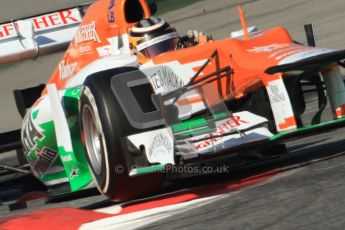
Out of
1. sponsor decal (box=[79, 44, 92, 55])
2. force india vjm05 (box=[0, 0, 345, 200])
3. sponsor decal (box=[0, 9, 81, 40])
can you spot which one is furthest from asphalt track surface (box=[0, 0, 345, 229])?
sponsor decal (box=[0, 9, 81, 40])

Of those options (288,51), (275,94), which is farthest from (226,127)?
(288,51)

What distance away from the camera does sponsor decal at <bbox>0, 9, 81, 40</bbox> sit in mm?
8484

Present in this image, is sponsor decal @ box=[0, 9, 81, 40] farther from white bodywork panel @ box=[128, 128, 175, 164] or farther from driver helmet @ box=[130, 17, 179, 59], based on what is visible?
white bodywork panel @ box=[128, 128, 175, 164]

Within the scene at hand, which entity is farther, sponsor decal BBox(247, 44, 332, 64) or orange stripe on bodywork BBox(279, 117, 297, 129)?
sponsor decal BBox(247, 44, 332, 64)

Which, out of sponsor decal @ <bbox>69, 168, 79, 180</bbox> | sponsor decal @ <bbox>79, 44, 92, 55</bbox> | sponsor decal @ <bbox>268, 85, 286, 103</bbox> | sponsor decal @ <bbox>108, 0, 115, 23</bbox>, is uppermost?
sponsor decal @ <bbox>108, 0, 115, 23</bbox>

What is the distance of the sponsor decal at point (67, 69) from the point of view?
7.49 meters

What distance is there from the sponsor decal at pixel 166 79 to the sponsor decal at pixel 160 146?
57 centimetres

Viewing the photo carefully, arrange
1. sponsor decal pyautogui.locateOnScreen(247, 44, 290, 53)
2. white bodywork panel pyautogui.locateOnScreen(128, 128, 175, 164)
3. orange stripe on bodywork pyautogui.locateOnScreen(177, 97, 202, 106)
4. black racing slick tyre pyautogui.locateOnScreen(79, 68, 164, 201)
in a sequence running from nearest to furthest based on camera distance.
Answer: white bodywork panel pyautogui.locateOnScreen(128, 128, 175, 164)
black racing slick tyre pyautogui.locateOnScreen(79, 68, 164, 201)
orange stripe on bodywork pyautogui.locateOnScreen(177, 97, 202, 106)
sponsor decal pyautogui.locateOnScreen(247, 44, 290, 53)

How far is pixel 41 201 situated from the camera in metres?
8.71

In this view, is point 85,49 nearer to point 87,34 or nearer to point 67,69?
point 87,34

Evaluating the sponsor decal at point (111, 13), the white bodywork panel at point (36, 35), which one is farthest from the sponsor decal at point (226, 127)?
the white bodywork panel at point (36, 35)

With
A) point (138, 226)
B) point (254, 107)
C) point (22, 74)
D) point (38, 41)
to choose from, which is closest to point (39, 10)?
point (22, 74)

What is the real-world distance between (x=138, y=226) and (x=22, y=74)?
34.6 ft

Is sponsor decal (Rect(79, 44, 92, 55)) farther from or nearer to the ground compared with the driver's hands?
farther from the ground
